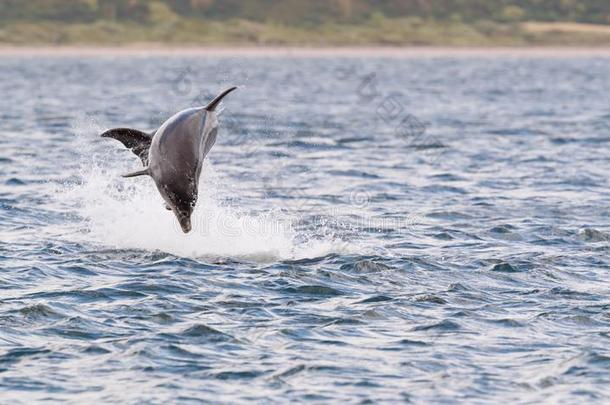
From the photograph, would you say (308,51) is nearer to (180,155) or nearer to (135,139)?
(135,139)

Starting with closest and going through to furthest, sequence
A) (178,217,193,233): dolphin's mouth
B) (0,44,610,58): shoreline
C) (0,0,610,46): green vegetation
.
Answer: (178,217,193,233): dolphin's mouth → (0,44,610,58): shoreline → (0,0,610,46): green vegetation

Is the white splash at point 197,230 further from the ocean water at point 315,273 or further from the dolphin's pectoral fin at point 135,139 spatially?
the dolphin's pectoral fin at point 135,139

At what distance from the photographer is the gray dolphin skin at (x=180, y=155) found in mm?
19594

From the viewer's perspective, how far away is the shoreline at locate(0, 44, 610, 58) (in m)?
149

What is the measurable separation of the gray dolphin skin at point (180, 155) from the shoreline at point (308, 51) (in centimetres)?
12879

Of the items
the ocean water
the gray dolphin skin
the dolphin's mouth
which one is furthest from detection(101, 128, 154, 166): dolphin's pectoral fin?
the ocean water

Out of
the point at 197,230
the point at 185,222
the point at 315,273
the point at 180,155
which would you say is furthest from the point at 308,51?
the point at 180,155

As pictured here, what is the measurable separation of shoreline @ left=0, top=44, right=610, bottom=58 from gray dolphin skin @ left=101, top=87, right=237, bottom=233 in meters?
129

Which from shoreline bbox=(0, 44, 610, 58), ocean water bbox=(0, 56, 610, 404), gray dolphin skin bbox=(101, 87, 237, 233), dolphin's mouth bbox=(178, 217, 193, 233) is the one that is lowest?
shoreline bbox=(0, 44, 610, 58)

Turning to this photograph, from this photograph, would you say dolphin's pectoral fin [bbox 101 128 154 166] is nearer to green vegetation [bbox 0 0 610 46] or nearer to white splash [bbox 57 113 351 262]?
white splash [bbox 57 113 351 262]

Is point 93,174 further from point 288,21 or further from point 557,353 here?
point 288,21

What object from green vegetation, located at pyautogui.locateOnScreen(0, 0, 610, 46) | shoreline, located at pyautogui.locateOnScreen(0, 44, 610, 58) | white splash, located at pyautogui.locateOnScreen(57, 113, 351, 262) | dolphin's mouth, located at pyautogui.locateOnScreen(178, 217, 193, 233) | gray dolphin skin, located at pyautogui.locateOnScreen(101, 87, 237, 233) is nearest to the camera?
gray dolphin skin, located at pyautogui.locateOnScreen(101, 87, 237, 233)

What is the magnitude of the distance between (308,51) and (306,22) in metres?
Result: 12.7

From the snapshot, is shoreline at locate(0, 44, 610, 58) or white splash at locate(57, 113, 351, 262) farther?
shoreline at locate(0, 44, 610, 58)
